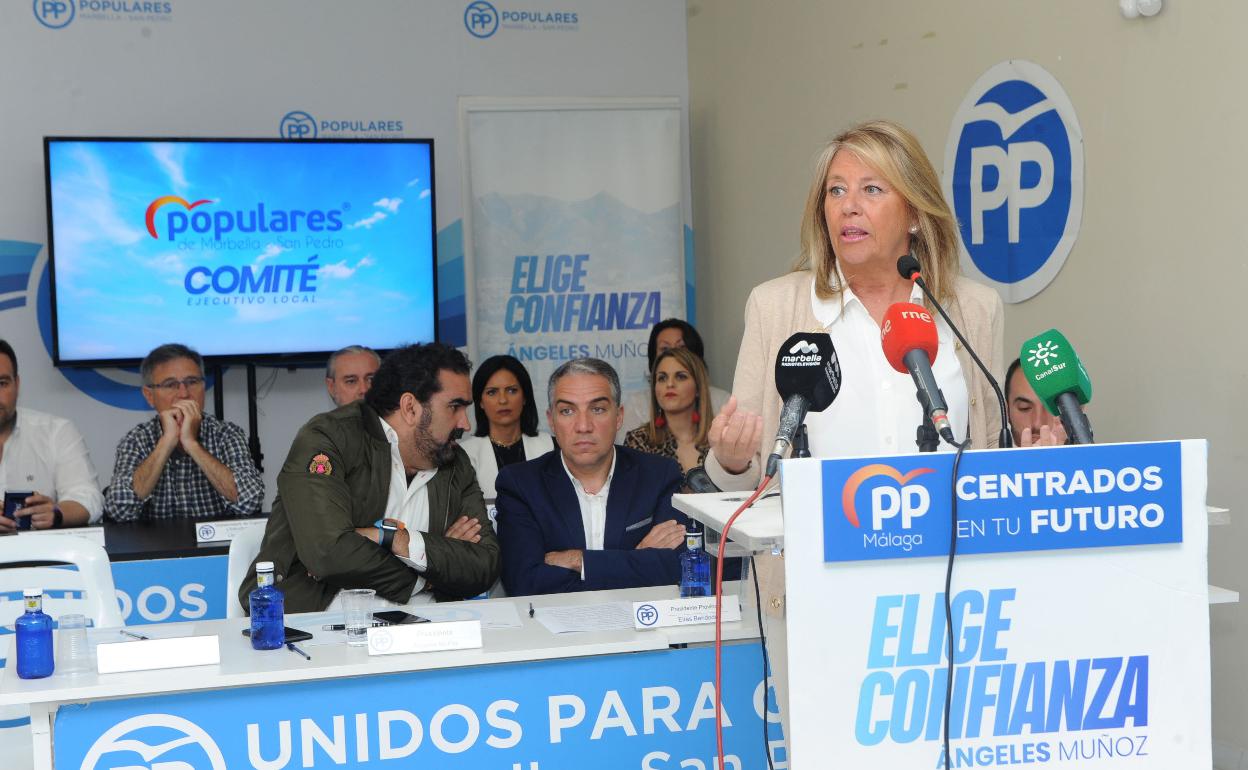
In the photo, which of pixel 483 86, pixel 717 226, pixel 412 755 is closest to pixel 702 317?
pixel 717 226

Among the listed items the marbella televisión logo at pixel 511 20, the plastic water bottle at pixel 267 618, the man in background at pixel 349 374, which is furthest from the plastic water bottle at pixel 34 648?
the marbella televisión logo at pixel 511 20

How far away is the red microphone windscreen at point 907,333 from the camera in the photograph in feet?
5.26

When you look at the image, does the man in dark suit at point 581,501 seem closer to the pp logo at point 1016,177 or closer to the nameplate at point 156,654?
the nameplate at point 156,654

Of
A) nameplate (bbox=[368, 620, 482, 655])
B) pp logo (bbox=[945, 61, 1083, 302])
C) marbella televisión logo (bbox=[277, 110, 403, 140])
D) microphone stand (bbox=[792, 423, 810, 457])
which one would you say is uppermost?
marbella televisión logo (bbox=[277, 110, 403, 140])

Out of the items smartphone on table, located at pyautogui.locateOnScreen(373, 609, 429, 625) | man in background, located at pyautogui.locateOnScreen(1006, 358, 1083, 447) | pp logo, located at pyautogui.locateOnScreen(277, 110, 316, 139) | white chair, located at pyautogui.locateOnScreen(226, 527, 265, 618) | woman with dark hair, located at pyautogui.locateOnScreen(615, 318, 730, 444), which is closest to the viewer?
smartphone on table, located at pyautogui.locateOnScreen(373, 609, 429, 625)

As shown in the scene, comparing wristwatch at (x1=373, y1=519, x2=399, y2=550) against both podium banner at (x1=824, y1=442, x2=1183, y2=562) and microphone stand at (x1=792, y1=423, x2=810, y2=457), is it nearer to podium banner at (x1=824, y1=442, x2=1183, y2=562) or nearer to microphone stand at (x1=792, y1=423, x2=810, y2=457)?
microphone stand at (x1=792, y1=423, x2=810, y2=457)

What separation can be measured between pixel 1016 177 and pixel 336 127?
3885 mm

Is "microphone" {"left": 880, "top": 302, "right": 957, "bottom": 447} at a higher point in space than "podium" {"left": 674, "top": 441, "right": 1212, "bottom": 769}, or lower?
higher

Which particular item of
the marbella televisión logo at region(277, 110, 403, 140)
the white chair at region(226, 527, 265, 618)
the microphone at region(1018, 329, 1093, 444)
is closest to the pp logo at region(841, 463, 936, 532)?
the microphone at region(1018, 329, 1093, 444)

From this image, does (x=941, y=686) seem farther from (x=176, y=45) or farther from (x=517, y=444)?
(x=176, y=45)

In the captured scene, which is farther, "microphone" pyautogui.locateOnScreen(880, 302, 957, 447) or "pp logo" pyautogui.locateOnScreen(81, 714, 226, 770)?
"pp logo" pyautogui.locateOnScreen(81, 714, 226, 770)

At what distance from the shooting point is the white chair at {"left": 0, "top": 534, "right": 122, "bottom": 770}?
119 inches

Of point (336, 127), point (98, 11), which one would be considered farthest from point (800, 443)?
point (98, 11)

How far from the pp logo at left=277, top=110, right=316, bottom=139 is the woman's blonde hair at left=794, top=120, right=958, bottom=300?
4804mm
